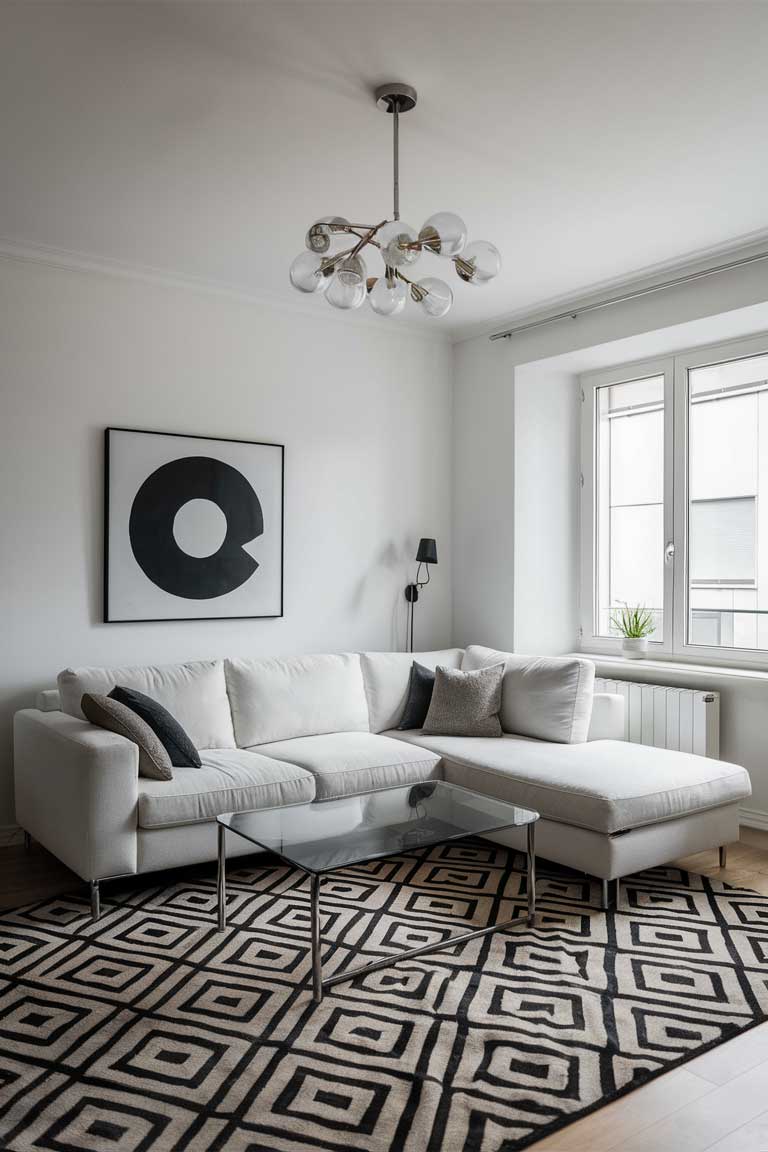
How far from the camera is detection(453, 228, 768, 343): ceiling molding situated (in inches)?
156

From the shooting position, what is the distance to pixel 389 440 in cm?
525

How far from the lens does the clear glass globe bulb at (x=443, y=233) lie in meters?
2.59

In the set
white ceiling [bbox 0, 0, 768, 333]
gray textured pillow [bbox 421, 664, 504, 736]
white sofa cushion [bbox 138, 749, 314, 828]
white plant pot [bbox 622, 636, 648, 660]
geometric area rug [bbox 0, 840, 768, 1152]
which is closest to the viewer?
geometric area rug [bbox 0, 840, 768, 1152]

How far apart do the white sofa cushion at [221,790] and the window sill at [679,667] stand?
6.62 ft

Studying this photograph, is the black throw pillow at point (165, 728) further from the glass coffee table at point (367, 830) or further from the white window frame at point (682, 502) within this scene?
the white window frame at point (682, 502)

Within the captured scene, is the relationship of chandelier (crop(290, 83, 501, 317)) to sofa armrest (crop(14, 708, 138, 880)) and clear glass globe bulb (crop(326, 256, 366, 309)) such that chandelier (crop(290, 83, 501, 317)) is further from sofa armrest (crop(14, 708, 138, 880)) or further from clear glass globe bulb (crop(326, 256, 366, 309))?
sofa armrest (crop(14, 708, 138, 880))

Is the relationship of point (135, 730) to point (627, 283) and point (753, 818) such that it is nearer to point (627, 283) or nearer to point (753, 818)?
point (753, 818)

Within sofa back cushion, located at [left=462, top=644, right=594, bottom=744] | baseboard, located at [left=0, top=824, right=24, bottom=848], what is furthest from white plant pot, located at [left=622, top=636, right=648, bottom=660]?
baseboard, located at [left=0, top=824, right=24, bottom=848]

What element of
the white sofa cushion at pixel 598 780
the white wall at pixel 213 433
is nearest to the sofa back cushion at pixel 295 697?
the white wall at pixel 213 433

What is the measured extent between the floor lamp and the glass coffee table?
196cm

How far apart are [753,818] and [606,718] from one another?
0.83m

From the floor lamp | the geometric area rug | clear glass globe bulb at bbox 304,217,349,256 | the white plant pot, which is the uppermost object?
clear glass globe bulb at bbox 304,217,349,256

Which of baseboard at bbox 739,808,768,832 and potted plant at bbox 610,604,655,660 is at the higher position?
potted plant at bbox 610,604,655,660

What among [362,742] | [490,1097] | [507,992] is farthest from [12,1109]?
[362,742]
